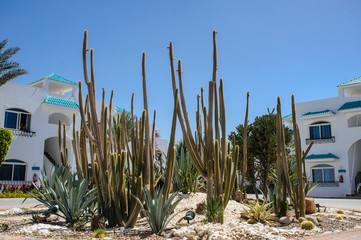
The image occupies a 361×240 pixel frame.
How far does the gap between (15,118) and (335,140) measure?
81.8ft

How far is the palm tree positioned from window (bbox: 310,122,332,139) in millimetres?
23542

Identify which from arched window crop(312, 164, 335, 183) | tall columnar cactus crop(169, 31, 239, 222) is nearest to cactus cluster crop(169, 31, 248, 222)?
tall columnar cactus crop(169, 31, 239, 222)

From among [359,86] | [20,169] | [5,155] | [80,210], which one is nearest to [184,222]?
[80,210]

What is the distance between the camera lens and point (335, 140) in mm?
30906

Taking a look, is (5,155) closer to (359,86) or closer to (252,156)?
(252,156)

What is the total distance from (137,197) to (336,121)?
27518mm

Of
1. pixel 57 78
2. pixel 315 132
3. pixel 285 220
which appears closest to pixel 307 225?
pixel 285 220

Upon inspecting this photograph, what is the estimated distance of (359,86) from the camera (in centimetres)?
3144

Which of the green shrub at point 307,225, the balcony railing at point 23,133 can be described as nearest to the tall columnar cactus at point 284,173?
the green shrub at point 307,225

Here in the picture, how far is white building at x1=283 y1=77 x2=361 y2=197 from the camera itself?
98.1 ft

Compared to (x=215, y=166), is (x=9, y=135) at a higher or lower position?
higher

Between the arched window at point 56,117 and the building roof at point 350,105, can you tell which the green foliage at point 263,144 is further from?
the arched window at point 56,117

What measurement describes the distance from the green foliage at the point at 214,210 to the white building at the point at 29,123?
21.2 m

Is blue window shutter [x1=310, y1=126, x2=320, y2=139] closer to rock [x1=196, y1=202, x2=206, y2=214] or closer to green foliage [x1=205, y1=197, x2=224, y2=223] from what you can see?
rock [x1=196, y1=202, x2=206, y2=214]
